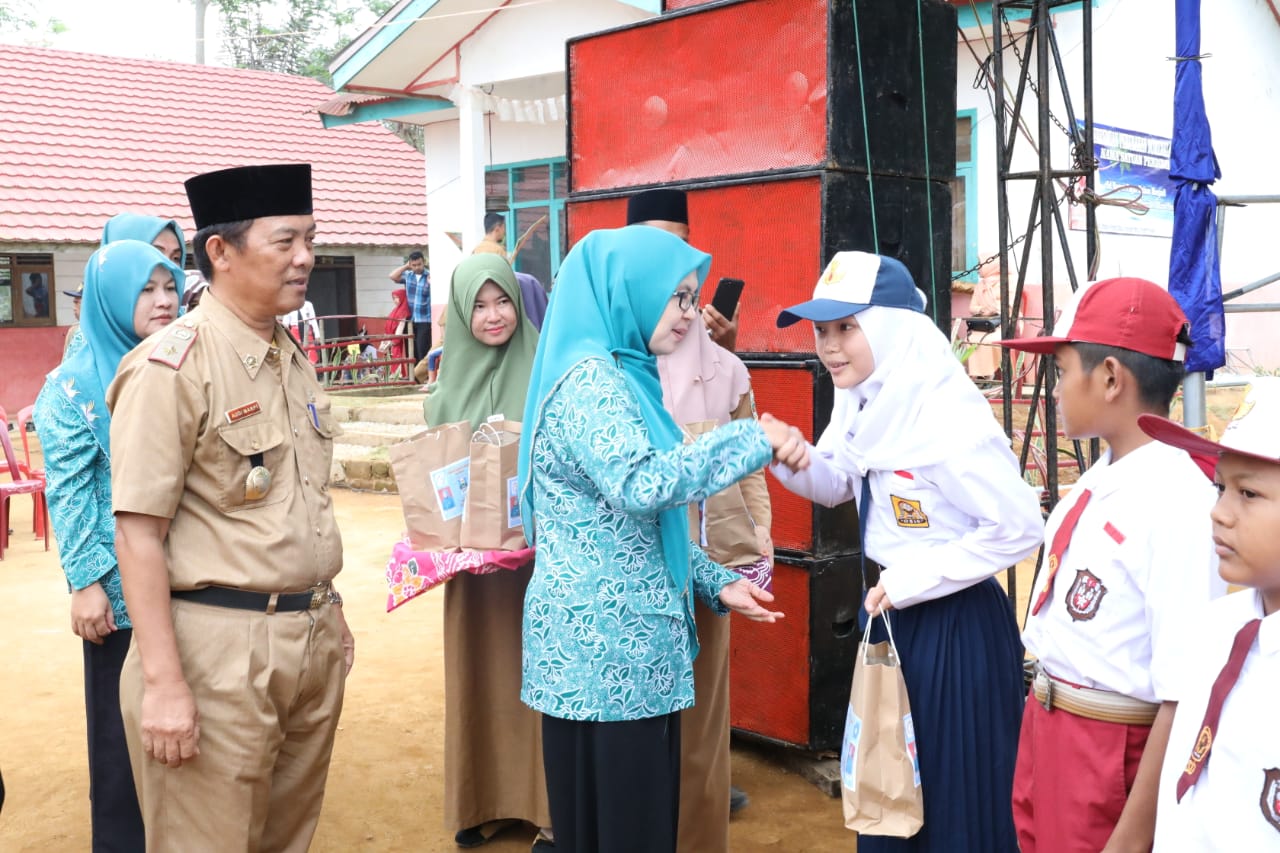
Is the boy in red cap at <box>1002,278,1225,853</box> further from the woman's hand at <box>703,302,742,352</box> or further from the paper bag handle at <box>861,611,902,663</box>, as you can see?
the woman's hand at <box>703,302,742,352</box>

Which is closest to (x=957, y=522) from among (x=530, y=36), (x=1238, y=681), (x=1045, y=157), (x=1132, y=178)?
(x=1238, y=681)

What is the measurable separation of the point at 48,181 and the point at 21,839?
13.0m

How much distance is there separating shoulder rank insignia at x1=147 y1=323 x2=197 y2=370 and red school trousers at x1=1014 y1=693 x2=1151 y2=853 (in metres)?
1.81

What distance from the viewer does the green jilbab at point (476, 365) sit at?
344 cm

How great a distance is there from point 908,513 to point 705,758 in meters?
1.15

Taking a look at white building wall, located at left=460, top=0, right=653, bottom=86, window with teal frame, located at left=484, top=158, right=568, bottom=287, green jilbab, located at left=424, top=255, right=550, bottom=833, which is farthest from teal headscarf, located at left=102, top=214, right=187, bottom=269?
window with teal frame, located at left=484, top=158, right=568, bottom=287

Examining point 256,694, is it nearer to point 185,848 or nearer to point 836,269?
point 185,848

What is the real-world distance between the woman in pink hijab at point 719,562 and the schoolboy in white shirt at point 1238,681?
1.74 metres

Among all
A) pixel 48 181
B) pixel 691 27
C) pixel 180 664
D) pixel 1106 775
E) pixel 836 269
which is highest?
pixel 48 181

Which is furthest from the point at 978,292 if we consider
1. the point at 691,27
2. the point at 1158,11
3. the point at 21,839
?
the point at 21,839

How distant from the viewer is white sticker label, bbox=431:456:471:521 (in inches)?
126

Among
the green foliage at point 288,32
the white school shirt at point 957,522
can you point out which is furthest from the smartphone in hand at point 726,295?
the green foliage at point 288,32

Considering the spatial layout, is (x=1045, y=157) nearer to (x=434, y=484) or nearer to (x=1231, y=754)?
(x=434, y=484)

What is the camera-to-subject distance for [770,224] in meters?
3.84
